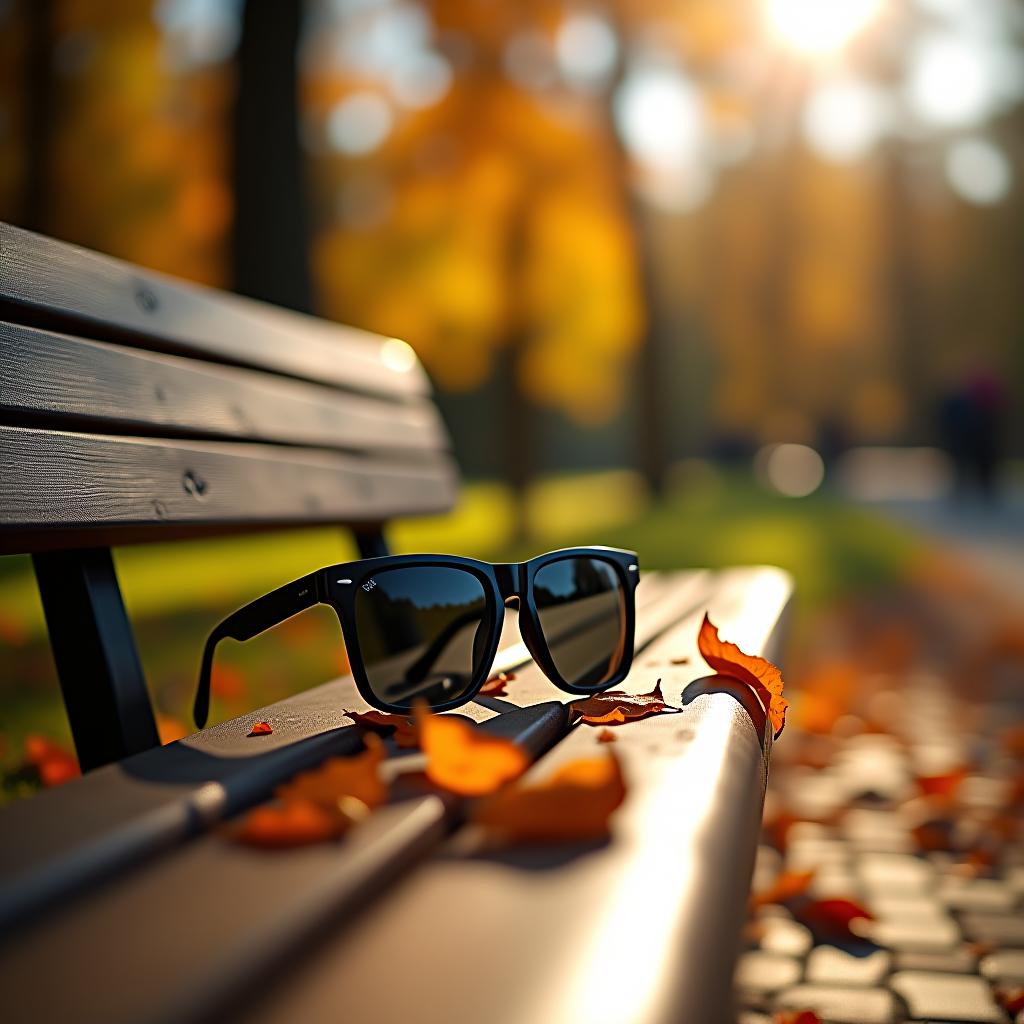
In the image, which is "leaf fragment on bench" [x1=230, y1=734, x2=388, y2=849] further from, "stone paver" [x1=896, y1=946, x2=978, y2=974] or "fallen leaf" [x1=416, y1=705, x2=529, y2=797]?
"stone paver" [x1=896, y1=946, x2=978, y2=974]

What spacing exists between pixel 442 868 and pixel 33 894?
9.6 inches

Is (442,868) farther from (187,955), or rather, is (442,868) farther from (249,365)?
(249,365)

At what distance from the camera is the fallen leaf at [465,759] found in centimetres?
90

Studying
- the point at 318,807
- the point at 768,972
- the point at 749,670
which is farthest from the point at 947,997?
the point at 318,807

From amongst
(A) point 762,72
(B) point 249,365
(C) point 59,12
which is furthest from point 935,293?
(B) point 249,365

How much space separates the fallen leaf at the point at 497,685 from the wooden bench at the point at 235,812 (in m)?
0.03

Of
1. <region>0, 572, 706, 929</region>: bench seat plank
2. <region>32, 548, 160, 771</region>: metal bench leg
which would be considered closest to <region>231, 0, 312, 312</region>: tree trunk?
<region>32, 548, 160, 771</region>: metal bench leg

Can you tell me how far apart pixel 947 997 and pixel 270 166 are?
547cm

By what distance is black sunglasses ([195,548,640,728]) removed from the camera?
132 centimetres

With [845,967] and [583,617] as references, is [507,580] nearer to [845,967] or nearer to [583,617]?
[583,617]

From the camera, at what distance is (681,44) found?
11.6 meters

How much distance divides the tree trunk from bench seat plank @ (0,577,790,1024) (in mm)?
5356

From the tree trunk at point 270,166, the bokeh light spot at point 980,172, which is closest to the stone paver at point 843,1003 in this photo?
the tree trunk at point 270,166

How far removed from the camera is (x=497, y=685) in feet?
4.64
